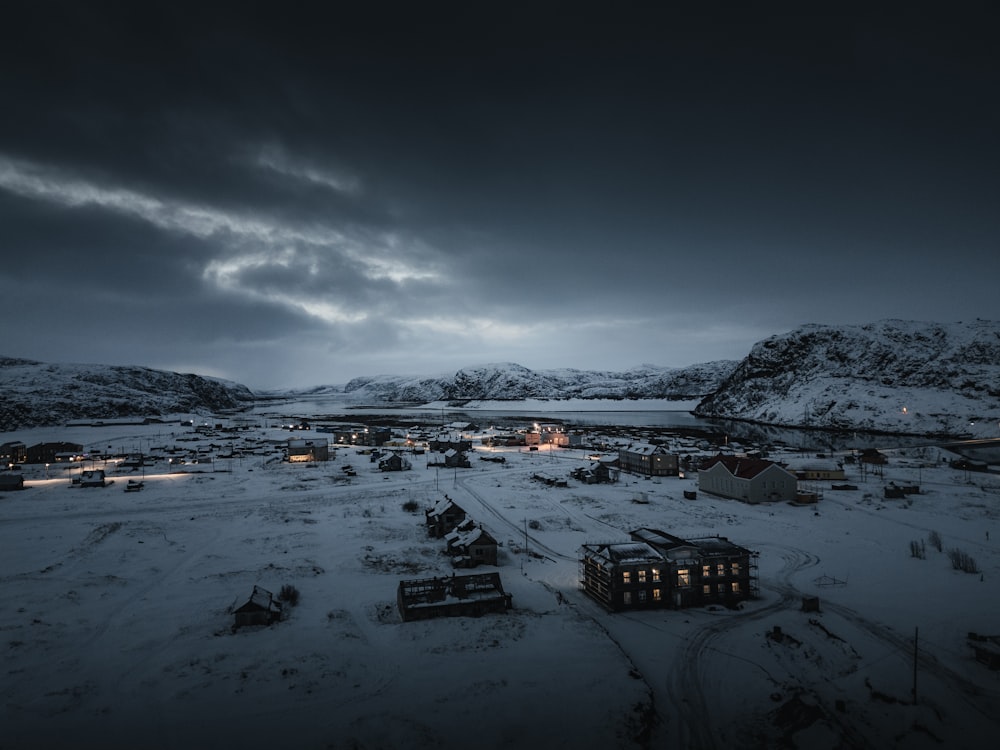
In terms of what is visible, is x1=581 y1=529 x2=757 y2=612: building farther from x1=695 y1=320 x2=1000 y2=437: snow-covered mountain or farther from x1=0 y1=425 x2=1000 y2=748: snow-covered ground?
x1=695 y1=320 x2=1000 y2=437: snow-covered mountain

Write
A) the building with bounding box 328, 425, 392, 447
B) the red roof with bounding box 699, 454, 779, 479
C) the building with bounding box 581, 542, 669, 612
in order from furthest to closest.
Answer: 1. the building with bounding box 328, 425, 392, 447
2. the red roof with bounding box 699, 454, 779, 479
3. the building with bounding box 581, 542, 669, 612

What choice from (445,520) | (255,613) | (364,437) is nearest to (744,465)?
(445,520)

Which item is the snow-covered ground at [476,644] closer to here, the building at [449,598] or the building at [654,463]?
the building at [449,598]

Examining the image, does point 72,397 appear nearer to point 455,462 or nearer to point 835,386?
point 455,462

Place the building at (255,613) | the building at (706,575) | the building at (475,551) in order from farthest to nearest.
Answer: the building at (475,551)
the building at (706,575)
the building at (255,613)

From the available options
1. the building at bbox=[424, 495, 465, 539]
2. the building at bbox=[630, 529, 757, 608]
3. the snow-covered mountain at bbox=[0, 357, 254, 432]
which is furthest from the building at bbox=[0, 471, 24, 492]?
the snow-covered mountain at bbox=[0, 357, 254, 432]

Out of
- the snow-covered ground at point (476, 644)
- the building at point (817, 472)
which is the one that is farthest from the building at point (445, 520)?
the building at point (817, 472)

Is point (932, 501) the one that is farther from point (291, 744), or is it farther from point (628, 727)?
point (291, 744)
